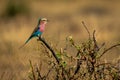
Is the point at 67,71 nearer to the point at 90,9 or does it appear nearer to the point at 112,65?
the point at 112,65

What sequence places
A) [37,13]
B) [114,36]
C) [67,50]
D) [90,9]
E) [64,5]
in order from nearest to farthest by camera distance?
[67,50] → [114,36] → [37,13] → [90,9] → [64,5]

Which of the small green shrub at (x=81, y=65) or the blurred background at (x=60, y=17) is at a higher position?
the small green shrub at (x=81, y=65)

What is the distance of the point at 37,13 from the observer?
26.8 meters

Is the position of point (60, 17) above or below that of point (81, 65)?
below

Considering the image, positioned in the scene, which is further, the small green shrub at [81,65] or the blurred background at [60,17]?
the blurred background at [60,17]

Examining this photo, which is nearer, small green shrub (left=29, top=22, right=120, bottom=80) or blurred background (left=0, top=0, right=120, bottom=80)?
small green shrub (left=29, top=22, right=120, bottom=80)

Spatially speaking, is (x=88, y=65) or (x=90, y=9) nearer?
(x=88, y=65)

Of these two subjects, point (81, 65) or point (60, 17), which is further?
point (60, 17)

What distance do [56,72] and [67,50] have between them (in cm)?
55

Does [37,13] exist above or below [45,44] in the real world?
below

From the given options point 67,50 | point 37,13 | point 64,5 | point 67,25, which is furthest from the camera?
point 64,5

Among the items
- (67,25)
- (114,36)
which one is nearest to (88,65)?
(114,36)

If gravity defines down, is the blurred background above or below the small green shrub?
below

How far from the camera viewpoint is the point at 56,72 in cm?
682
